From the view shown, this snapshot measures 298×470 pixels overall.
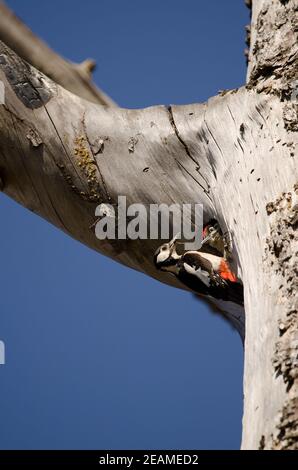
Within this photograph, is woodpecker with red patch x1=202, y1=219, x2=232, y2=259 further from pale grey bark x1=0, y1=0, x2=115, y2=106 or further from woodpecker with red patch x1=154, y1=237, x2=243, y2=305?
pale grey bark x1=0, y1=0, x2=115, y2=106

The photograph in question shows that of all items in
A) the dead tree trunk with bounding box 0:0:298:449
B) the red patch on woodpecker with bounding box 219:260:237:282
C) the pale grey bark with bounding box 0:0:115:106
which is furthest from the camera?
the pale grey bark with bounding box 0:0:115:106

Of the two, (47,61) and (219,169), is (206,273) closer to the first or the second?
(219,169)

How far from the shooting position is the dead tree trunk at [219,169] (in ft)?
4.40

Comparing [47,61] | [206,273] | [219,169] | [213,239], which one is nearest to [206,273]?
[206,273]

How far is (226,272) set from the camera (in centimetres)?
182

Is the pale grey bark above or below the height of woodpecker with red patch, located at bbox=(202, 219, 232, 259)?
above

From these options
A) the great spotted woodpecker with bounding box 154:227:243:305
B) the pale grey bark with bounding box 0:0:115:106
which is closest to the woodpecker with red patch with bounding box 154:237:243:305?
the great spotted woodpecker with bounding box 154:227:243:305

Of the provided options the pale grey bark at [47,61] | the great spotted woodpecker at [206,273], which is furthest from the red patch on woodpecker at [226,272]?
the pale grey bark at [47,61]

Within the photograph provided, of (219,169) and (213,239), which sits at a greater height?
(219,169)

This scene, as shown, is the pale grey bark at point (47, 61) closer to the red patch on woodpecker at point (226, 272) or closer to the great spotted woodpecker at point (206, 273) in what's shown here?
the great spotted woodpecker at point (206, 273)

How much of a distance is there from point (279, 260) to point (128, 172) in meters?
0.72

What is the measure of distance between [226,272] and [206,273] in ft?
0.17

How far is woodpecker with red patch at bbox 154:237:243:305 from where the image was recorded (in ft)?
5.98
